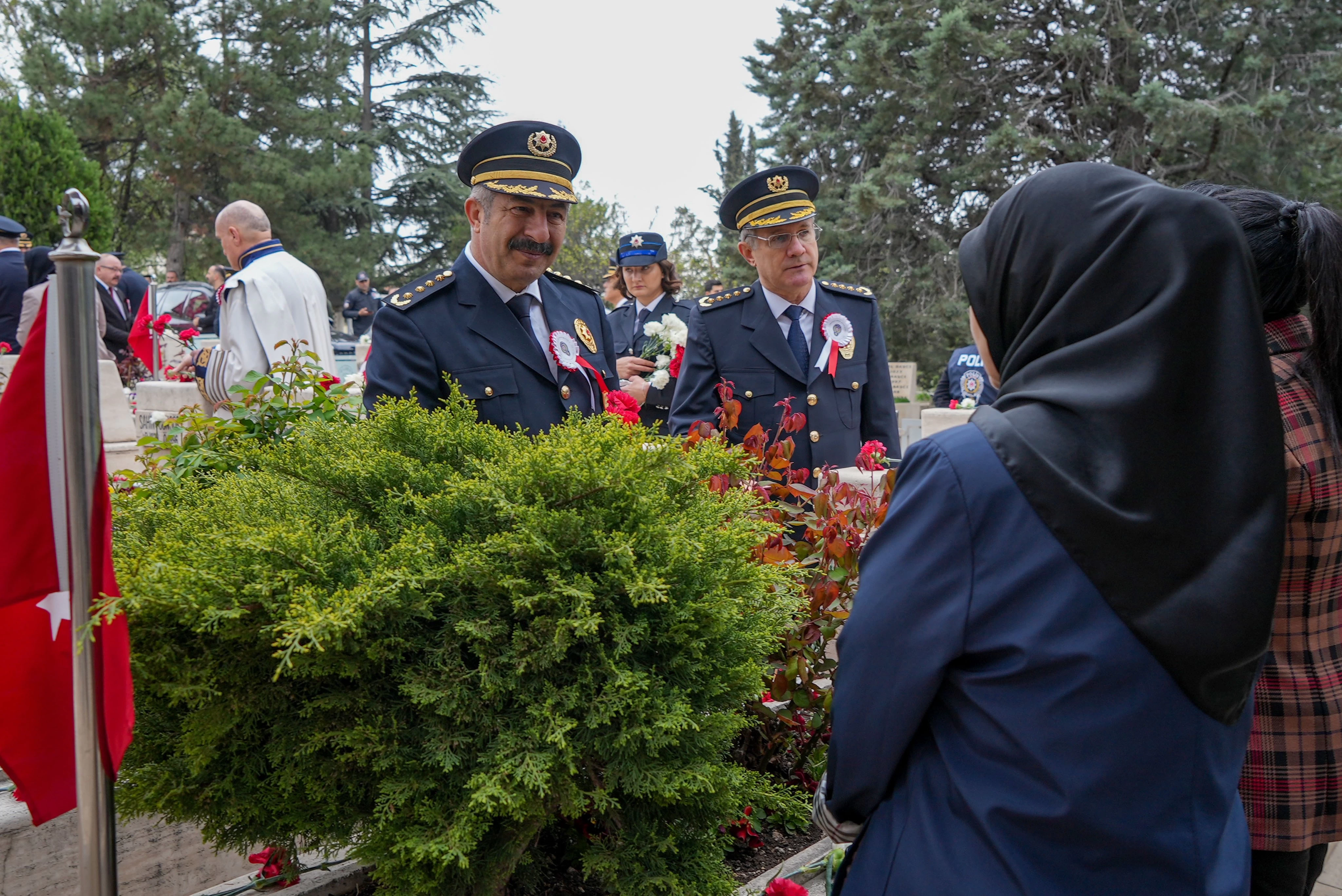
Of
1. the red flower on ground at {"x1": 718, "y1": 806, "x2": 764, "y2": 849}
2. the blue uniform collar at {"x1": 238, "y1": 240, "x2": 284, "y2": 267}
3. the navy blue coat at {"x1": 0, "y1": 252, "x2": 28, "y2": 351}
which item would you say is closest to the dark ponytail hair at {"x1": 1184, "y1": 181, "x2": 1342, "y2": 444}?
the red flower on ground at {"x1": 718, "y1": 806, "x2": 764, "y2": 849}

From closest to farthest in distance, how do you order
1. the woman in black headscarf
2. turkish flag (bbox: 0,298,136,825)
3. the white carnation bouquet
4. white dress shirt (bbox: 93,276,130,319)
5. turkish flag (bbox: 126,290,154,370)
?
the woman in black headscarf
turkish flag (bbox: 0,298,136,825)
the white carnation bouquet
turkish flag (bbox: 126,290,154,370)
white dress shirt (bbox: 93,276,130,319)

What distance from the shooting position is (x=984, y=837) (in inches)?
53.9

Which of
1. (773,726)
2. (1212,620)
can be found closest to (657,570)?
(1212,620)

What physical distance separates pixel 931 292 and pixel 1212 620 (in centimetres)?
2191

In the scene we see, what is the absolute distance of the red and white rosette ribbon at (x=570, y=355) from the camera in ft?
10.8

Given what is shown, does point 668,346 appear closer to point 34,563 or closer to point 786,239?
point 786,239

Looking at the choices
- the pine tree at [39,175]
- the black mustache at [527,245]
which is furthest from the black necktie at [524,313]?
the pine tree at [39,175]

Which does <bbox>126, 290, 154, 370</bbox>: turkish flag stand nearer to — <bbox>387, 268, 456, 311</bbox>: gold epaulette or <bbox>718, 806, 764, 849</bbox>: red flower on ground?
<bbox>387, 268, 456, 311</bbox>: gold epaulette

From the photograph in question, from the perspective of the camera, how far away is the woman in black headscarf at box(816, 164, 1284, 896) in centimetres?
130

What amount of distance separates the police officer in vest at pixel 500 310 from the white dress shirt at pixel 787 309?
4.21 ft

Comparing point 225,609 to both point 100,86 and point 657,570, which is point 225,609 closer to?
point 657,570

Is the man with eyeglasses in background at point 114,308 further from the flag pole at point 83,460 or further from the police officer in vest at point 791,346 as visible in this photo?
the flag pole at point 83,460

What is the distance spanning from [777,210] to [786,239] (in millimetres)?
140

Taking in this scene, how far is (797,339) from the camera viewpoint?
4.32m
